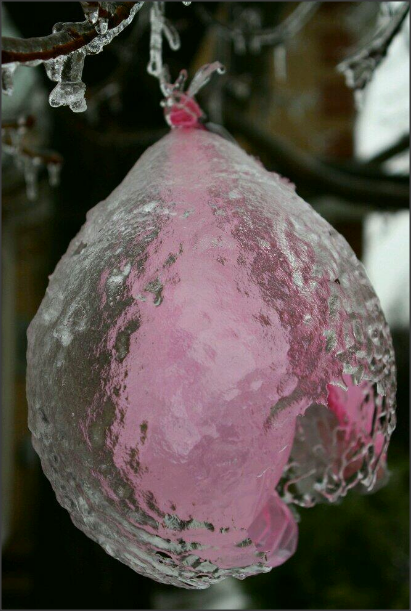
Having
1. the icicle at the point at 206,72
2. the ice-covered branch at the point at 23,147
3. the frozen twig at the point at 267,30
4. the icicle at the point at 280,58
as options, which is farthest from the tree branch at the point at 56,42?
the icicle at the point at 280,58

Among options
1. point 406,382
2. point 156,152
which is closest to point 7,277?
point 406,382

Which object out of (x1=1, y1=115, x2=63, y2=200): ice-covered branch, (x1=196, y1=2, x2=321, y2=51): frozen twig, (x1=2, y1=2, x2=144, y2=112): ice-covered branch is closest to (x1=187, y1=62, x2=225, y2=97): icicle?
(x1=2, y1=2, x2=144, y2=112): ice-covered branch

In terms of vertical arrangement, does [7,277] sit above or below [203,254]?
below

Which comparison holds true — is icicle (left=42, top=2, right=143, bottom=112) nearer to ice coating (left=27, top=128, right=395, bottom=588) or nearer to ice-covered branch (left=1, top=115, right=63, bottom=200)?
ice coating (left=27, top=128, right=395, bottom=588)

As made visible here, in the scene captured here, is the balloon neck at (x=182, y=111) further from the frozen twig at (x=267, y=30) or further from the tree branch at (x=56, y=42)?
the frozen twig at (x=267, y=30)

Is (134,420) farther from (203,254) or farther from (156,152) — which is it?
(156,152)

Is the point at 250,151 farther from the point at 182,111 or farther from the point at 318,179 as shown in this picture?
the point at 182,111

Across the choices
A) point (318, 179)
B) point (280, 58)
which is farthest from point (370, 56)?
point (280, 58)
